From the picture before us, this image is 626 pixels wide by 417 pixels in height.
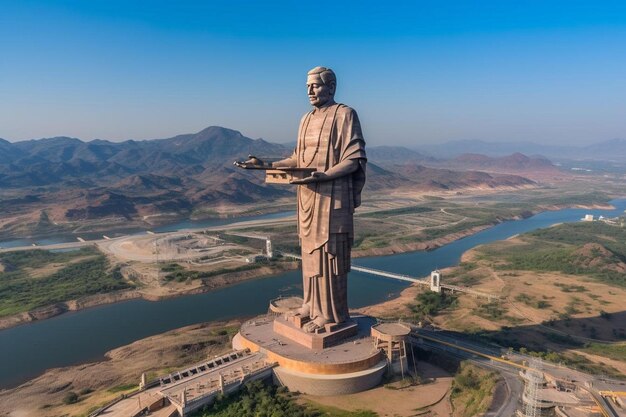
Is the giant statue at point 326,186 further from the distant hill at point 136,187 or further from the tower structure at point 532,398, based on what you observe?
the distant hill at point 136,187

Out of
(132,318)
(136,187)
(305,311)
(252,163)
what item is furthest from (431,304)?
(136,187)

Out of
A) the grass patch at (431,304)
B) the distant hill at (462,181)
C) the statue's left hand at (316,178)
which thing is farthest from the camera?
the distant hill at (462,181)

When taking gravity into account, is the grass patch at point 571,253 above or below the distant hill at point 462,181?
below

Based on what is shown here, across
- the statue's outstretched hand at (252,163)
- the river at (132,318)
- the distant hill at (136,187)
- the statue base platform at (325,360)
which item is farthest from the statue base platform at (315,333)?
the distant hill at (136,187)

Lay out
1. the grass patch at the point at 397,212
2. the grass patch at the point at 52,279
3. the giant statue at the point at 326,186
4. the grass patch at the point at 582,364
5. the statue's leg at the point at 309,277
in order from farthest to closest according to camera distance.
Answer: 1. the grass patch at the point at 397,212
2. the grass patch at the point at 52,279
3. the statue's leg at the point at 309,277
4. the grass patch at the point at 582,364
5. the giant statue at the point at 326,186

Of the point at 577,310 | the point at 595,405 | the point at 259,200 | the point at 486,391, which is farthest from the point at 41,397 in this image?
the point at 259,200

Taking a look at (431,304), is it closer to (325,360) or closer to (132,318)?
(325,360)

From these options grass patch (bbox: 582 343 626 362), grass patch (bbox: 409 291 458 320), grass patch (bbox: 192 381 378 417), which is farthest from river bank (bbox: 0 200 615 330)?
grass patch (bbox: 582 343 626 362)

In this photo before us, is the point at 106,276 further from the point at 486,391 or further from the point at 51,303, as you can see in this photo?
the point at 486,391
